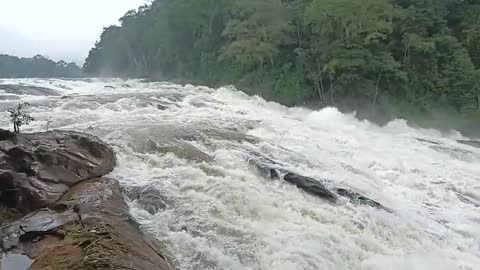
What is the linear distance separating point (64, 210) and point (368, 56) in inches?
738

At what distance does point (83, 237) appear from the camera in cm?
521

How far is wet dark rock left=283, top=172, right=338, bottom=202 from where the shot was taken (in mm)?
9140

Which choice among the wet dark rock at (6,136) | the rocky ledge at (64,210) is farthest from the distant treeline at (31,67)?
the rocky ledge at (64,210)

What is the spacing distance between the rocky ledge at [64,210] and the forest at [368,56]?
640 inches

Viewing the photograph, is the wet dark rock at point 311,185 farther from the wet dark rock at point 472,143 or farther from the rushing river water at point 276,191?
the wet dark rock at point 472,143

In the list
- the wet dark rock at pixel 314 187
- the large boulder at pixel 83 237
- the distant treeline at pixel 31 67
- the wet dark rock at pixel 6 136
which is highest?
the wet dark rock at pixel 6 136

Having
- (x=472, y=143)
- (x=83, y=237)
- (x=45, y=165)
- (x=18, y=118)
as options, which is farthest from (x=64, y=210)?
(x=472, y=143)

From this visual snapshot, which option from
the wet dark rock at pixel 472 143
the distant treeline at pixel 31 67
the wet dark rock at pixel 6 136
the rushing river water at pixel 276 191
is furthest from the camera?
the distant treeline at pixel 31 67

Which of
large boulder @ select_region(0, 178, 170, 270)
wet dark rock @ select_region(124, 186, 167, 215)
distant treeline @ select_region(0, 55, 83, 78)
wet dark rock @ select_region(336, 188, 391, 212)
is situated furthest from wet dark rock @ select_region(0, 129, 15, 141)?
distant treeline @ select_region(0, 55, 83, 78)

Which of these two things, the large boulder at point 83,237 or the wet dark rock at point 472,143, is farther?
the wet dark rock at point 472,143

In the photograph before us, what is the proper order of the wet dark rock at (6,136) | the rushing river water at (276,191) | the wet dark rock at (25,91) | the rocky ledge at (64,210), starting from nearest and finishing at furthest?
the rocky ledge at (64,210)
the rushing river water at (276,191)
the wet dark rock at (6,136)
the wet dark rock at (25,91)

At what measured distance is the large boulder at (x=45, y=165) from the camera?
22.8 ft

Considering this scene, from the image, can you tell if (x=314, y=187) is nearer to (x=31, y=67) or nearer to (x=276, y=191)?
(x=276, y=191)

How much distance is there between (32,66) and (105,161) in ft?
283
